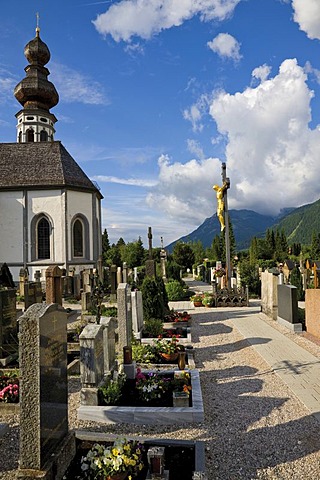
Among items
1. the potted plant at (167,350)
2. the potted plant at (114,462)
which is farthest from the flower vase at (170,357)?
the potted plant at (114,462)

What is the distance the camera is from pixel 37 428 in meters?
3.78

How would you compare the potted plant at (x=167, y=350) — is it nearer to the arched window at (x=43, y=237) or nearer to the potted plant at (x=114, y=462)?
the potted plant at (x=114, y=462)

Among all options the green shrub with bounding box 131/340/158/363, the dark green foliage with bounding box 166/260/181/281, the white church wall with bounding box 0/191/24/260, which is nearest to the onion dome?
the white church wall with bounding box 0/191/24/260

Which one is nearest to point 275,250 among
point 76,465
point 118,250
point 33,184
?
point 118,250

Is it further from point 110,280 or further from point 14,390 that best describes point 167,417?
point 110,280

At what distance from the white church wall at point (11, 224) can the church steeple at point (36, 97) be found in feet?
27.3

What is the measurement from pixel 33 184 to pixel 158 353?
21847 millimetres

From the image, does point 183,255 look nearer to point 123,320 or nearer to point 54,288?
point 54,288

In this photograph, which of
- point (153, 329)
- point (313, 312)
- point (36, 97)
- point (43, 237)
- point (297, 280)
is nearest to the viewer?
point (313, 312)

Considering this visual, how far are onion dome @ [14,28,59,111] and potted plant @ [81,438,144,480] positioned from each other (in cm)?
3356

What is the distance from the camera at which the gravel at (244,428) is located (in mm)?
4234

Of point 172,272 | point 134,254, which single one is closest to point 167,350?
point 172,272

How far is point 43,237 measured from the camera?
1073 inches

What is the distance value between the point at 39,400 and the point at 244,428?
302 cm
